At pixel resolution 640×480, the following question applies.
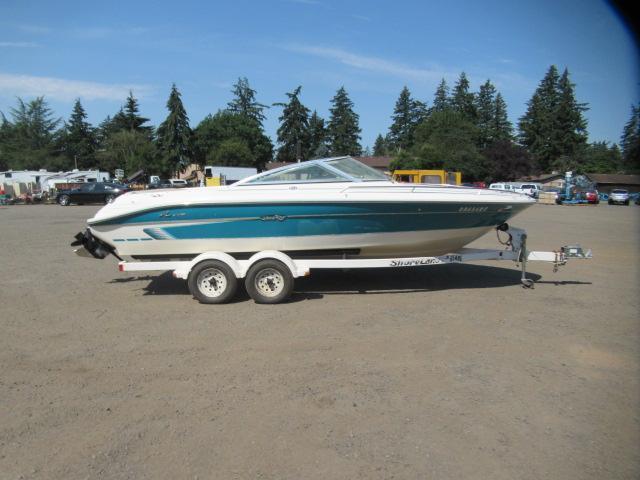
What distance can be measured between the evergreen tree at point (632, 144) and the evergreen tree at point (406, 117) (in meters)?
87.2

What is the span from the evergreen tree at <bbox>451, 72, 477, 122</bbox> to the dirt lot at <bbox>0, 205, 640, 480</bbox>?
278 ft

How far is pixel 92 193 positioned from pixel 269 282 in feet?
91.6

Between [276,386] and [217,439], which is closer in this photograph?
[217,439]

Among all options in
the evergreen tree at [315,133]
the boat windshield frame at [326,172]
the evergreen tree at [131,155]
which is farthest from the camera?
the evergreen tree at [315,133]

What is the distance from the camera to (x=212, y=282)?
6.36m

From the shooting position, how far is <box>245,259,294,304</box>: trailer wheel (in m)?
6.20

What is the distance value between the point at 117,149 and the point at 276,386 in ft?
227

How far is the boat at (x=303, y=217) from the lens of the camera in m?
6.35

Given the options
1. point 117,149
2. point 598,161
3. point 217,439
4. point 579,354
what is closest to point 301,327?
point 217,439

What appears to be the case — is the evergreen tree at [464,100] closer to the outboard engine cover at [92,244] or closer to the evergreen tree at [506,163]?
the evergreen tree at [506,163]

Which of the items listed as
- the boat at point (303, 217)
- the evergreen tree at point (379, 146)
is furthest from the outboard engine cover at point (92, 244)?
the evergreen tree at point (379, 146)

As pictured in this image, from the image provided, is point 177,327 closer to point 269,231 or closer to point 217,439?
point 269,231

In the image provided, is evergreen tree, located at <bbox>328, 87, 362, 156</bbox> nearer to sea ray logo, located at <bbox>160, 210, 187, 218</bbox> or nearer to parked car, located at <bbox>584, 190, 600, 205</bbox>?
parked car, located at <bbox>584, 190, 600, 205</bbox>

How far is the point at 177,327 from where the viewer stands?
5.39 metres
